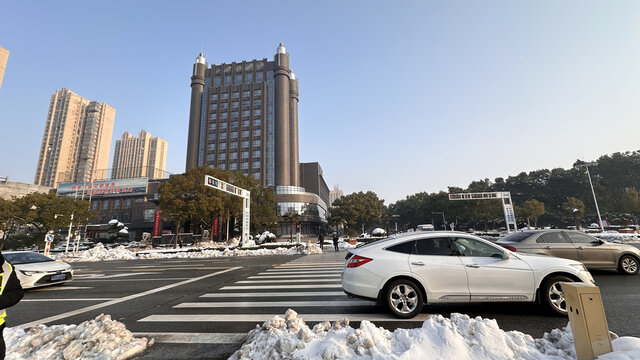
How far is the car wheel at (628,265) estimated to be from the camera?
8.36 m

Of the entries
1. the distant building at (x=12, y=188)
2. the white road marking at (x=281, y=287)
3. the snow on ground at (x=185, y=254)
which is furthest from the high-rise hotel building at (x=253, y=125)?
the white road marking at (x=281, y=287)

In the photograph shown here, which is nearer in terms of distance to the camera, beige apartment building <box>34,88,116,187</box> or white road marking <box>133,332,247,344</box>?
white road marking <box>133,332,247,344</box>

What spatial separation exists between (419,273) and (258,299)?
3837 mm

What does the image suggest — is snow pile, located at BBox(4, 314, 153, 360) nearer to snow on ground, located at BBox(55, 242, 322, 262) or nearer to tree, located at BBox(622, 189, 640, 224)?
snow on ground, located at BBox(55, 242, 322, 262)

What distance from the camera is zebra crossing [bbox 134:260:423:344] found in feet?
13.9

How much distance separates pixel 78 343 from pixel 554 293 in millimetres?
7515

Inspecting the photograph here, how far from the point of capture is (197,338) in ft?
13.3

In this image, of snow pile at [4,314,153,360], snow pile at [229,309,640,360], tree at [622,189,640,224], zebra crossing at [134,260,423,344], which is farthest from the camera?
tree at [622,189,640,224]

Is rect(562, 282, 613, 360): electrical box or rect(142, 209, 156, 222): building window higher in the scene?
rect(142, 209, 156, 222): building window

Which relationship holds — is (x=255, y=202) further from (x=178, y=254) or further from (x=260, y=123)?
(x=260, y=123)

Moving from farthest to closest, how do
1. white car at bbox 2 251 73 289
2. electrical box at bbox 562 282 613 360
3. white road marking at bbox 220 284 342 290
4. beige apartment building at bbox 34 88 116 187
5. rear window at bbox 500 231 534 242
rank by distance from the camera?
beige apartment building at bbox 34 88 116 187
rear window at bbox 500 231 534 242
white car at bbox 2 251 73 289
white road marking at bbox 220 284 342 290
electrical box at bbox 562 282 613 360

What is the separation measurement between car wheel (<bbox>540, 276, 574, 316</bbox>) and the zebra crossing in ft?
8.93

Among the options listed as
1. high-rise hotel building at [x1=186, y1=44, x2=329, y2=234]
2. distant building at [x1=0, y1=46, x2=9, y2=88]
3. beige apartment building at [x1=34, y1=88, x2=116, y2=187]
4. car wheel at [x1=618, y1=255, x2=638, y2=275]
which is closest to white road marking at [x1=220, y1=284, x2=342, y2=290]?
car wheel at [x1=618, y1=255, x2=638, y2=275]

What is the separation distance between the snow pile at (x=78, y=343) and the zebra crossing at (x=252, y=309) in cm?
45
